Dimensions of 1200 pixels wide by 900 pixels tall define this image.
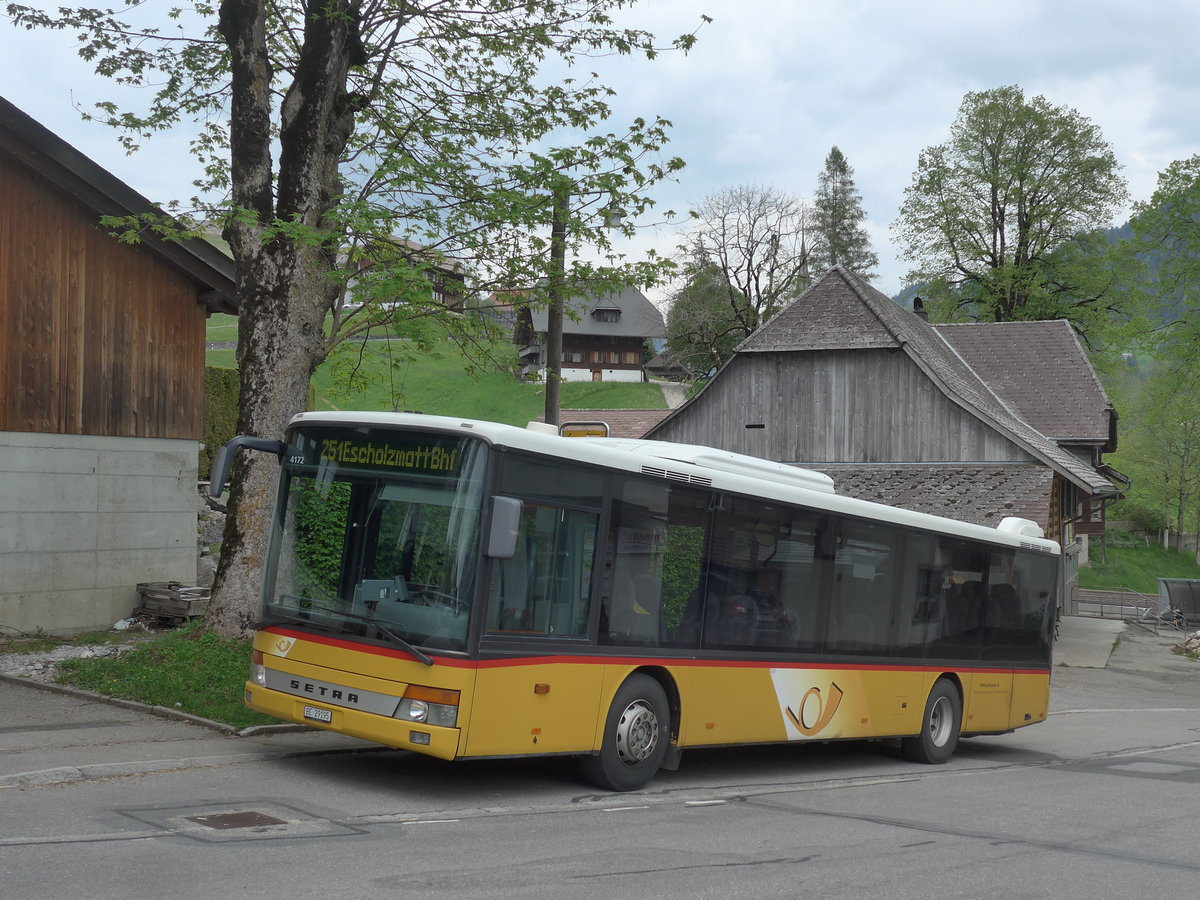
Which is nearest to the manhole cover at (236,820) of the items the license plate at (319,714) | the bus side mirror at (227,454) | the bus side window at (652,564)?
the license plate at (319,714)

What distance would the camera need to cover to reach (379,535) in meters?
8.84

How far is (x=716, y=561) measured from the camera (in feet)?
34.7

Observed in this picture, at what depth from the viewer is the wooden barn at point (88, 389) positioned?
16.2 m

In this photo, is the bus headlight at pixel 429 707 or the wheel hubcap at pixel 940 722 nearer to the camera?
the bus headlight at pixel 429 707

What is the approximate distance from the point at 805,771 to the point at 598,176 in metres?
7.21

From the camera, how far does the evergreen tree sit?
70750 mm

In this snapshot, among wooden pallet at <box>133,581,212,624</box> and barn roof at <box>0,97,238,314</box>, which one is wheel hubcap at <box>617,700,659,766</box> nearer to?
barn roof at <box>0,97,238,314</box>

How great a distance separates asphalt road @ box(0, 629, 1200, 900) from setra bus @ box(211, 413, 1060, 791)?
23.3 inches

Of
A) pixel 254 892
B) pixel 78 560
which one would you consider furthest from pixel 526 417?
pixel 254 892

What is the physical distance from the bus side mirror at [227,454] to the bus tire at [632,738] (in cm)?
339

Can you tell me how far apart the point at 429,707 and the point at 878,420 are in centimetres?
2390

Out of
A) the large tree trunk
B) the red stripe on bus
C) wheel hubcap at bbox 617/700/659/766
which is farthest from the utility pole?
wheel hubcap at bbox 617/700/659/766

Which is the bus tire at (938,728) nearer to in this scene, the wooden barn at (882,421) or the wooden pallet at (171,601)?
the wooden pallet at (171,601)

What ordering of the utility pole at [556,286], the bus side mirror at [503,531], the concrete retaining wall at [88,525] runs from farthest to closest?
1. the concrete retaining wall at [88,525]
2. the utility pole at [556,286]
3. the bus side mirror at [503,531]
